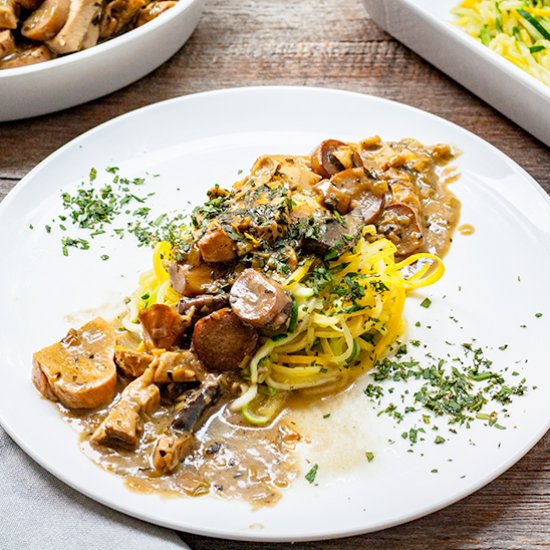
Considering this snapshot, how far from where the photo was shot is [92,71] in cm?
687

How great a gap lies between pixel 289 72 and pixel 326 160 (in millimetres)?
1996

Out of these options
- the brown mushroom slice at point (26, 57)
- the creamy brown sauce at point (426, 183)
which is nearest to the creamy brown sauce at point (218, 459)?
the creamy brown sauce at point (426, 183)

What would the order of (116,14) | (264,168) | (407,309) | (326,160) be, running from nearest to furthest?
1. (407,309)
2. (264,168)
3. (326,160)
4. (116,14)

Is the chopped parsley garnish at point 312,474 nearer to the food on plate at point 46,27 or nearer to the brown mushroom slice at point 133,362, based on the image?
the brown mushroom slice at point 133,362

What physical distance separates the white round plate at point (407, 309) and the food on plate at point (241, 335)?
0.15m

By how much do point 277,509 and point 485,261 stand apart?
2.30 m

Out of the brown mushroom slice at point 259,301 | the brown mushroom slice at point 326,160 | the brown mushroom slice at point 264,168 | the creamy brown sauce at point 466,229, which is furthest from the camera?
the brown mushroom slice at point 326,160

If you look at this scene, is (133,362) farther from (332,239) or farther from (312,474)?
(332,239)

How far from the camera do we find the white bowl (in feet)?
21.7

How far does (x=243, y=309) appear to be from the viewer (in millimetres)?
4777

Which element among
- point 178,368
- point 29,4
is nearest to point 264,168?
point 178,368

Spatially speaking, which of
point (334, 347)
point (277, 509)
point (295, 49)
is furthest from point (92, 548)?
point (295, 49)

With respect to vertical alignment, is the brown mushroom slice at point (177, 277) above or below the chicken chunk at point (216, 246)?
below

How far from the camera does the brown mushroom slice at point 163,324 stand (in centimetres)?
488
